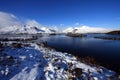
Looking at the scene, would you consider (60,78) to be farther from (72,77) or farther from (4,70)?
(4,70)

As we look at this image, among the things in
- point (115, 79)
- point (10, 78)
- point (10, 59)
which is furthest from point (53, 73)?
point (115, 79)

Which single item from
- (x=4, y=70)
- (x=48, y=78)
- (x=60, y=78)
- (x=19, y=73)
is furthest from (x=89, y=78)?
(x=4, y=70)

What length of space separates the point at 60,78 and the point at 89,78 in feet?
10.1

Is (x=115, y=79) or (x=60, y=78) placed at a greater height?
(x=60, y=78)

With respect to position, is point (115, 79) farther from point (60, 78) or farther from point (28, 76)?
point (28, 76)

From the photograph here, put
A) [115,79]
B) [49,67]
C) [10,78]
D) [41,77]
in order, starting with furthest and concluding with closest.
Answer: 1. [49,67]
2. [115,79]
3. [41,77]
4. [10,78]

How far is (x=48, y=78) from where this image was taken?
37.5ft

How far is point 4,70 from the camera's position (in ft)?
38.4

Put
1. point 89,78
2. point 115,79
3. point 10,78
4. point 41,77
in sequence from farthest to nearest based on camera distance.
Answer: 1. point 115,79
2. point 89,78
3. point 41,77
4. point 10,78

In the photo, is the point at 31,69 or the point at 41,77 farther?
the point at 31,69

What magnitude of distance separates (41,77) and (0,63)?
16.9 ft

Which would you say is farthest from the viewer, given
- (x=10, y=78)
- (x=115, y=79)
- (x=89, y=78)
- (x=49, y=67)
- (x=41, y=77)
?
(x=49, y=67)

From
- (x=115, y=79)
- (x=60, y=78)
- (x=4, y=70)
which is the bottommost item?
(x=115, y=79)

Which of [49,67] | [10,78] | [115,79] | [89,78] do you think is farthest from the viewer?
[49,67]
